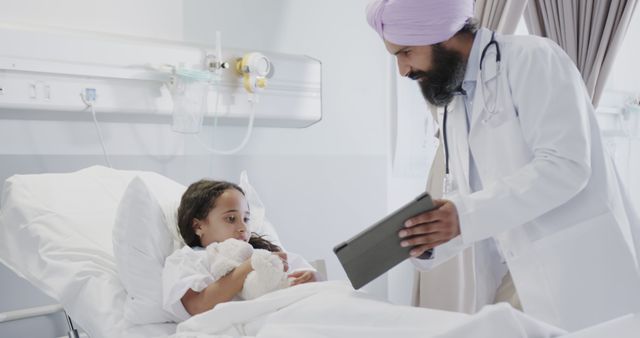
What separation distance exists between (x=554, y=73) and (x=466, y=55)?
0.27 meters

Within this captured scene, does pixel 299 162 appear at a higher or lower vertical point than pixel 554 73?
lower

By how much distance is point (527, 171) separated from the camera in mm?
1479

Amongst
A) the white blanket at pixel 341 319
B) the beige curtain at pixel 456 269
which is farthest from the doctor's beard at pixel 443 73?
the beige curtain at pixel 456 269

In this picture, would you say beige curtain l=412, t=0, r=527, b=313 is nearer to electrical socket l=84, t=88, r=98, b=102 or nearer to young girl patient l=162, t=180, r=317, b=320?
young girl patient l=162, t=180, r=317, b=320

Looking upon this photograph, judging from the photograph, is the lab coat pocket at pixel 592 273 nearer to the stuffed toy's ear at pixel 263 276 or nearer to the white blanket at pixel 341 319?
the white blanket at pixel 341 319

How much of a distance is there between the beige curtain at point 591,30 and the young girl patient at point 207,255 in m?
1.71

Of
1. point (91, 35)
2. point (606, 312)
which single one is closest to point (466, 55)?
point (606, 312)

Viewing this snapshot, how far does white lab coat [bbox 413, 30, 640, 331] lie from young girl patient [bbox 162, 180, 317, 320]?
2.01ft

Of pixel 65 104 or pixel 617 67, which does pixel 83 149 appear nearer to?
pixel 65 104

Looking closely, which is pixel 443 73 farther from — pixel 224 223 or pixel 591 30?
pixel 591 30

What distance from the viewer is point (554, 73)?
152cm

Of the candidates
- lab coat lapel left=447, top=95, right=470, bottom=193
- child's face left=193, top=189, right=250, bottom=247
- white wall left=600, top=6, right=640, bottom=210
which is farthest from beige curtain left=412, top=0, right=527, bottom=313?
white wall left=600, top=6, right=640, bottom=210

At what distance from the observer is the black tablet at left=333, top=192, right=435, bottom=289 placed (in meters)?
1.36

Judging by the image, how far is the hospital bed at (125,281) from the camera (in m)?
1.23
